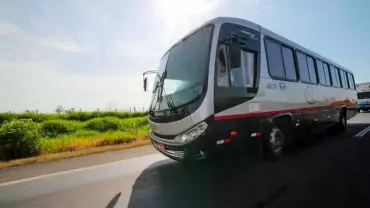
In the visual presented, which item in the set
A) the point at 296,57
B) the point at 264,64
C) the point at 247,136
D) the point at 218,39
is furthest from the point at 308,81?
the point at 218,39

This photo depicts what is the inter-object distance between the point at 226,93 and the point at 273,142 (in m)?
2.35

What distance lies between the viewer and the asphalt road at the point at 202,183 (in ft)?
12.6

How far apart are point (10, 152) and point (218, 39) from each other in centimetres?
815

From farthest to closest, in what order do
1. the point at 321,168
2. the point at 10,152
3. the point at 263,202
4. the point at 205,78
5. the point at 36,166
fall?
the point at 10,152
the point at 36,166
the point at 321,168
the point at 205,78
the point at 263,202

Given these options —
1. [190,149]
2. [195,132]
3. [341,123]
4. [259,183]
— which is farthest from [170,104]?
[341,123]

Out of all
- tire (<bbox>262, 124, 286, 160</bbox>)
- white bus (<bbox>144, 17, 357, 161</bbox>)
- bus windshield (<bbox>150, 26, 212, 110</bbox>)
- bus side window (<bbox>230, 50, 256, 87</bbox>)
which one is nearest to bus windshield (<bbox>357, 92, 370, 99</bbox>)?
white bus (<bbox>144, 17, 357, 161</bbox>)

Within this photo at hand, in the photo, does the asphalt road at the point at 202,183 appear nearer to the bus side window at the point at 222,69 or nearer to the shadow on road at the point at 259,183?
the shadow on road at the point at 259,183

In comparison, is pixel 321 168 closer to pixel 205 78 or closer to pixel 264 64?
pixel 264 64

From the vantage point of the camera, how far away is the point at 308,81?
315 inches

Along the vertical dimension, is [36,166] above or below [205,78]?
below

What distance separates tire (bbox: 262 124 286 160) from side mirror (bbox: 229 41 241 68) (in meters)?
2.05

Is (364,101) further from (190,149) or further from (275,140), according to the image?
(190,149)

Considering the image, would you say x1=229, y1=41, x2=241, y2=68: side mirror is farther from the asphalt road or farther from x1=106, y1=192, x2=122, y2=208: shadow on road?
x1=106, y1=192, x2=122, y2=208: shadow on road

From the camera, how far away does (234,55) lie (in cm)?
465
